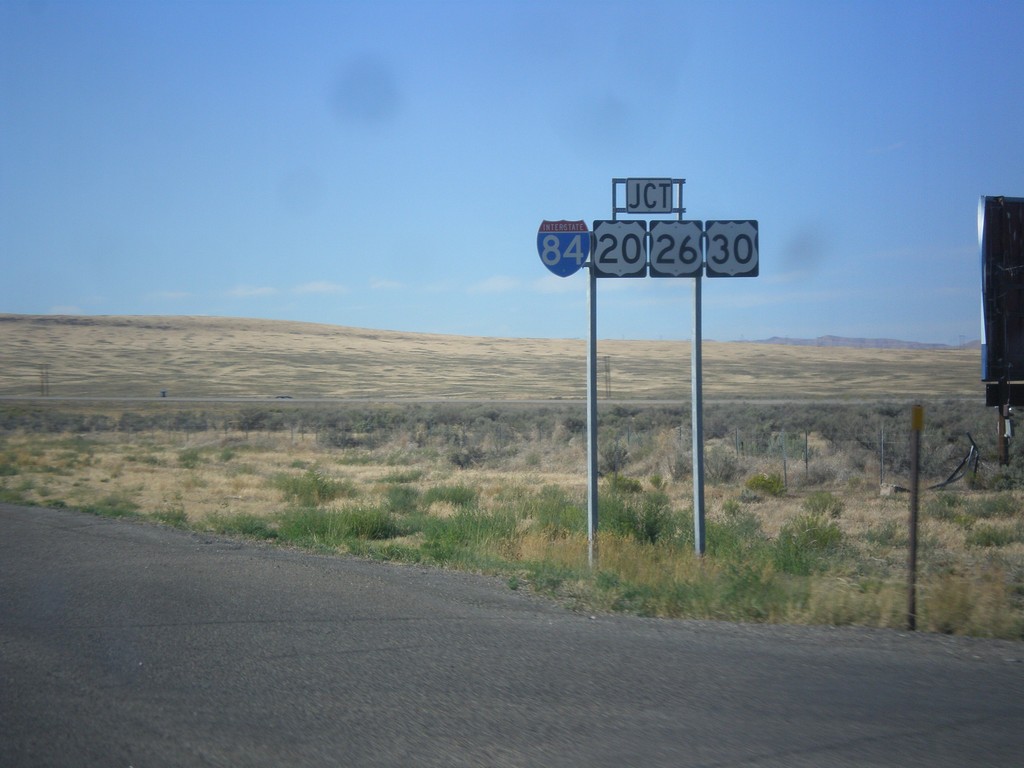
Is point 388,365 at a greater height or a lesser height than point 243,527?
greater

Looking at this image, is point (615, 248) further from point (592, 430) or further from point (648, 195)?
point (592, 430)

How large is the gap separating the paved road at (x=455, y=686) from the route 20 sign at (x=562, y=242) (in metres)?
4.40

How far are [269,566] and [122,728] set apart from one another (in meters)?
5.51

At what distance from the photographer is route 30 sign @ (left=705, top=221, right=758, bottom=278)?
1177cm

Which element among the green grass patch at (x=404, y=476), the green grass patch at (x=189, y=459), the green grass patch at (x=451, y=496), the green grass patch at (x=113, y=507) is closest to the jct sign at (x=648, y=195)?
the green grass patch at (x=451, y=496)

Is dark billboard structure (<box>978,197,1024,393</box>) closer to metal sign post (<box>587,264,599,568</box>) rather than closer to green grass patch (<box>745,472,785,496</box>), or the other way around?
metal sign post (<box>587,264,599,568</box>)

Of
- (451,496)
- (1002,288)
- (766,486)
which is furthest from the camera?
(766,486)

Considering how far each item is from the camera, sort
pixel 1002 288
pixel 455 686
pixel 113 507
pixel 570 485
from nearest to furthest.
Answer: pixel 455 686 → pixel 1002 288 → pixel 113 507 → pixel 570 485

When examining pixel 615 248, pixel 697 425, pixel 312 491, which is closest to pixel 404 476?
pixel 312 491

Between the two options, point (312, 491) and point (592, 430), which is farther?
point (312, 491)

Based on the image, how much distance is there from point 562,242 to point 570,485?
47.2 ft

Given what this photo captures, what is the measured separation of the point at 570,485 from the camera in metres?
25.3

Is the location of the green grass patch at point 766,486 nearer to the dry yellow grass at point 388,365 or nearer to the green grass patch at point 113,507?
the green grass patch at point 113,507

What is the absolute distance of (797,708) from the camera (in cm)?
582
